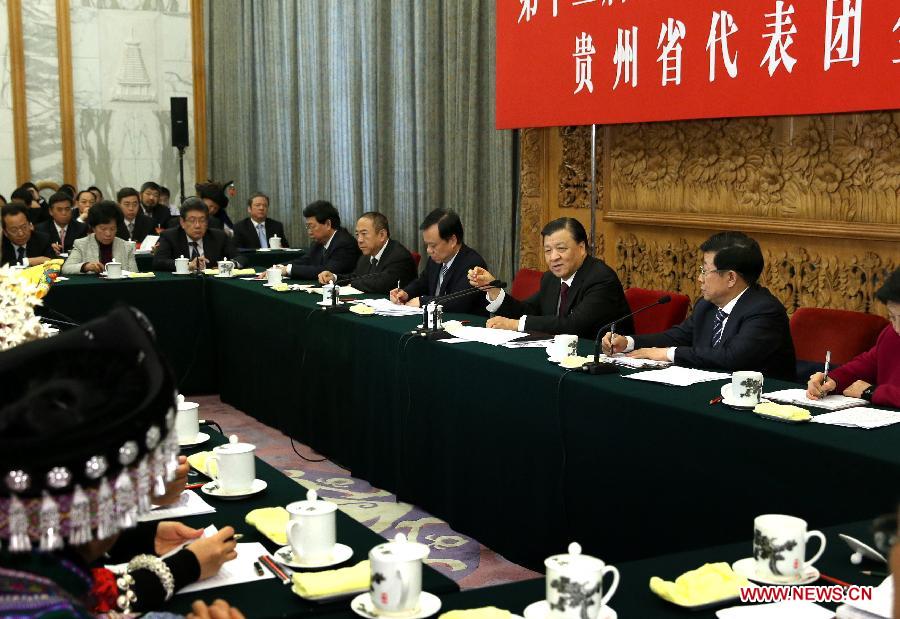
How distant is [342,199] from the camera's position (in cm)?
928

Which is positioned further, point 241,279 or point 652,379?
point 241,279

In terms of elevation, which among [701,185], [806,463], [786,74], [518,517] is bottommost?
[518,517]

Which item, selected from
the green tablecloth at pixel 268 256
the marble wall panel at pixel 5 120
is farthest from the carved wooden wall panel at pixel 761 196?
the marble wall panel at pixel 5 120

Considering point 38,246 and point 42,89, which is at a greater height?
point 42,89

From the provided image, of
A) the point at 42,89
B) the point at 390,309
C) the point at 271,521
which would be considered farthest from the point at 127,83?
the point at 271,521

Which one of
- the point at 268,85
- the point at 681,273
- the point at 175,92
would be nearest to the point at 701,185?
the point at 681,273

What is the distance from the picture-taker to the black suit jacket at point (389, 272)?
5934mm

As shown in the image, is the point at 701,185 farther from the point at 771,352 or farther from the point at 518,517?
the point at 518,517

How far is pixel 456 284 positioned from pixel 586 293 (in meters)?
0.97

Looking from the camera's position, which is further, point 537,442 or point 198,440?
point 537,442

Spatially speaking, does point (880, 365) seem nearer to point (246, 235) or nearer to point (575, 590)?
point (575, 590)

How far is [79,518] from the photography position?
125 centimetres

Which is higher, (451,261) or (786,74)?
(786,74)

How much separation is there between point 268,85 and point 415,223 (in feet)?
11.2
